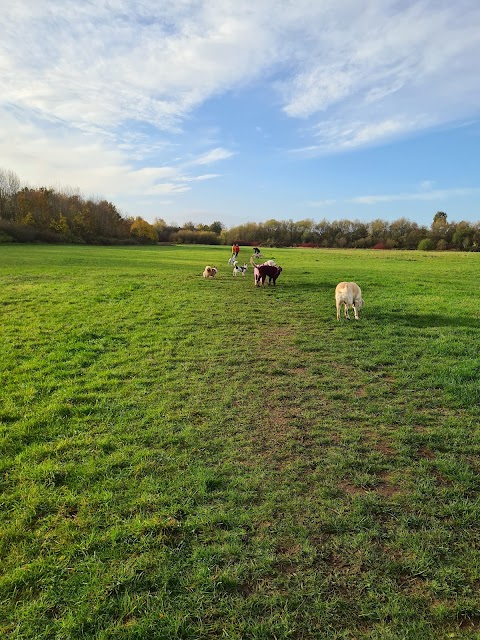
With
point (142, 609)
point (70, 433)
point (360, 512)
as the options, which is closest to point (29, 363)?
point (70, 433)

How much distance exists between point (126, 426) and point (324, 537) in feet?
10.8

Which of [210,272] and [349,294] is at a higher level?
[210,272]

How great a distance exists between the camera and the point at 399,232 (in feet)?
295

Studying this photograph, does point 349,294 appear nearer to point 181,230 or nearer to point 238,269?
point 238,269

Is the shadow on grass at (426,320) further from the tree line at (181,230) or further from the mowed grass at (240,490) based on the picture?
the tree line at (181,230)

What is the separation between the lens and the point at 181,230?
4355 inches

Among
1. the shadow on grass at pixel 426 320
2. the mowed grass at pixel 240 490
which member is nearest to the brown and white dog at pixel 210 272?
the shadow on grass at pixel 426 320

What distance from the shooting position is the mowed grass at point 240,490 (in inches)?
116

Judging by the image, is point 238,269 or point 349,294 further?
point 238,269

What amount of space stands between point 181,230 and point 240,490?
111056 millimetres

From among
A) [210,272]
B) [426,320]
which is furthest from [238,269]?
[426,320]

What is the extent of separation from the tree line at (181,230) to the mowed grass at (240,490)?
62421mm

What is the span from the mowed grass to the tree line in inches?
2458

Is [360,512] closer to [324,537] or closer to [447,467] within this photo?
[324,537]
